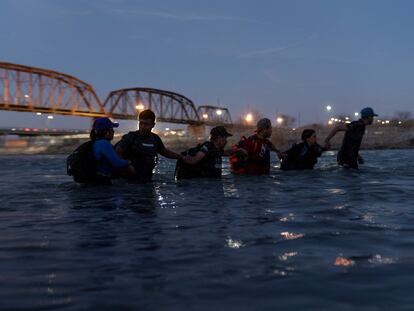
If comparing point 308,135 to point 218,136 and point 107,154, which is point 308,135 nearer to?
point 218,136

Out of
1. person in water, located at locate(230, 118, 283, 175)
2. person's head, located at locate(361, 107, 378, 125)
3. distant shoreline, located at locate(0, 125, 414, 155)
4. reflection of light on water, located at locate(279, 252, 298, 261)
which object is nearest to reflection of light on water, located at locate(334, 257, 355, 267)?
reflection of light on water, located at locate(279, 252, 298, 261)

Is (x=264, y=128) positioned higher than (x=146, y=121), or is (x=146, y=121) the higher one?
(x=146, y=121)

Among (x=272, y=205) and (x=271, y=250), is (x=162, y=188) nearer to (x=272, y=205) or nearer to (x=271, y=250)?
(x=272, y=205)

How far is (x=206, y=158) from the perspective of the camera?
12.6m

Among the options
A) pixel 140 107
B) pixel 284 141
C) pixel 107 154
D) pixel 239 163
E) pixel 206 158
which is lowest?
pixel 284 141

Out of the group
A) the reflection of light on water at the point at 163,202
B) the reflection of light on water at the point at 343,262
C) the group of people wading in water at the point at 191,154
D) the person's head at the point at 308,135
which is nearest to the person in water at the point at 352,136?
the group of people wading in water at the point at 191,154

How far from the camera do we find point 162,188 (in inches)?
423

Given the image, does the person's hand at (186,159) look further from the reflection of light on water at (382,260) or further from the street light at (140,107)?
the street light at (140,107)

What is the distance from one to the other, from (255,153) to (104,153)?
→ 512cm

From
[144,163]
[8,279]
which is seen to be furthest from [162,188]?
[8,279]

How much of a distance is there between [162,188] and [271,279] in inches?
287

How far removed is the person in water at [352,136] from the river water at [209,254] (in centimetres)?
634

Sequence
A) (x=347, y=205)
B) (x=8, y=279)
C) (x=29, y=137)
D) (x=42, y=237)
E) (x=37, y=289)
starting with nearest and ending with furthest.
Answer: (x=37, y=289), (x=8, y=279), (x=42, y=237), (x=347, y=205), (x=29, y=137)

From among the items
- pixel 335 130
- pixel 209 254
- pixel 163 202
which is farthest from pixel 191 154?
pixel 209 254
